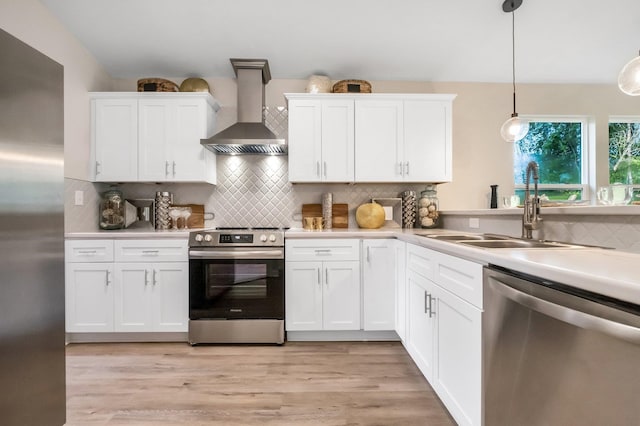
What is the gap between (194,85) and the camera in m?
3.18

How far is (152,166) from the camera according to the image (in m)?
3.01

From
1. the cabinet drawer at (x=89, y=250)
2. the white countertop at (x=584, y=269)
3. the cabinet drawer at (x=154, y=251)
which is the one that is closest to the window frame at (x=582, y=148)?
the white countertop at (x=584, y=269)

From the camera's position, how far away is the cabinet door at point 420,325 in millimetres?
1866

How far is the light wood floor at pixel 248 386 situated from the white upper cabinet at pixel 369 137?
1.52m

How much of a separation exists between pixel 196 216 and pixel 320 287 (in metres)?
1.51

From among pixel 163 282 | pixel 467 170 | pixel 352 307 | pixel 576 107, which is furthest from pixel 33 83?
pixel 576 107

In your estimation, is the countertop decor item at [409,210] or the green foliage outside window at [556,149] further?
the green foliage outside window at [556,149]

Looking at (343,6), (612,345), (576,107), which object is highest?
(343,6)

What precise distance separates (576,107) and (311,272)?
133 inches

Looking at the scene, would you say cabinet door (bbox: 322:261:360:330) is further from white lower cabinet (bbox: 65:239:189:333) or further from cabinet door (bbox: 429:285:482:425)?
white lower cabinet (bbox: 65:239:189:333)

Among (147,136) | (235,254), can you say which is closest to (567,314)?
(235,254)

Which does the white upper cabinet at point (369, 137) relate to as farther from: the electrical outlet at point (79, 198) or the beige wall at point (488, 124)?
the electrical outlet at point (79, 198)

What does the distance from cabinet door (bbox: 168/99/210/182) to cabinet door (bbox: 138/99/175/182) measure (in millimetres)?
46

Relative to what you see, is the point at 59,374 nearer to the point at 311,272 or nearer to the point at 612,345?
the point at 311,272
